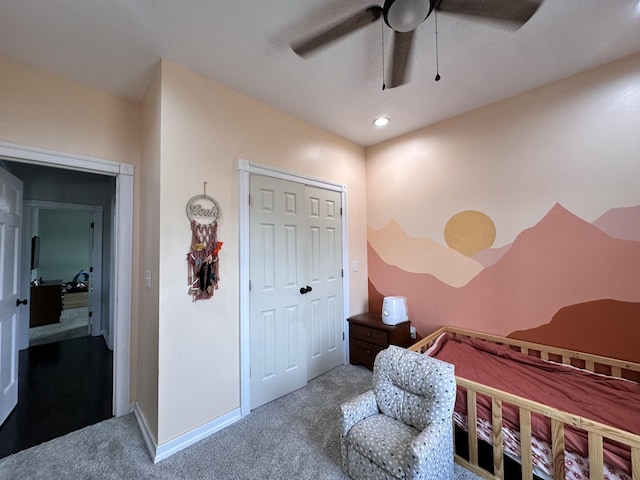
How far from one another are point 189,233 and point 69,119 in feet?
4.28

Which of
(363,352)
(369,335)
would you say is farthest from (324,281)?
(363,352)

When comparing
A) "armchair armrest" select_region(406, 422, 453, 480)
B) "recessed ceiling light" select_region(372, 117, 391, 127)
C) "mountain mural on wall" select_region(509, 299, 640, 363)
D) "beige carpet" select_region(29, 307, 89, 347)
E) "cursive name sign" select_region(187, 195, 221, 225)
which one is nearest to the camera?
"armchair armrest" select_region(406, 422, 453, 480)

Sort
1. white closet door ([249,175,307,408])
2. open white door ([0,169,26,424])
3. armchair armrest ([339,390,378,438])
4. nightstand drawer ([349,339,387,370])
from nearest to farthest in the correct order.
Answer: armchair armrest ([339,390,378,438])
open white door ([0,169,26,424])
white closet door ([249,175,307,408])
nightstand drawer ([349,339,387,370])

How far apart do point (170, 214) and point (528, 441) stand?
256 cm

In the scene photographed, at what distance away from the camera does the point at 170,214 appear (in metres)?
1.88

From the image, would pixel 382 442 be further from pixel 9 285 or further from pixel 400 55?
pixel 9 285

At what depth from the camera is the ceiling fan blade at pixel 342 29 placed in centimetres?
130

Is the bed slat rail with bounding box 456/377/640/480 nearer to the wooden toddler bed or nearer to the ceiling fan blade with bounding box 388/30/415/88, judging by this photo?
the wooden toddler bed

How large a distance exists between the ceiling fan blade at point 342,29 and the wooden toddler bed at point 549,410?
2129 millimetres

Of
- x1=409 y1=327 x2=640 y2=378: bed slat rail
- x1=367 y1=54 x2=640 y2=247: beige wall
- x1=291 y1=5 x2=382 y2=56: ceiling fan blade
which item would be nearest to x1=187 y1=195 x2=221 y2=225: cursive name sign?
x1=291 y1=5 x2=382 y2=56: ceiling fan blade

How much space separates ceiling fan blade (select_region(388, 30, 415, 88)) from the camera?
1396 millimetres

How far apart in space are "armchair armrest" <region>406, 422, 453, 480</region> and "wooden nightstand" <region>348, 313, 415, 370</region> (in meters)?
1.28

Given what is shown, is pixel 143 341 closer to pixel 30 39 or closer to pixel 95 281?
pixel 30 39

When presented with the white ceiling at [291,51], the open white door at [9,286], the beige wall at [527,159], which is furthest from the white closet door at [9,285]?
the beige wall at [527,159]
